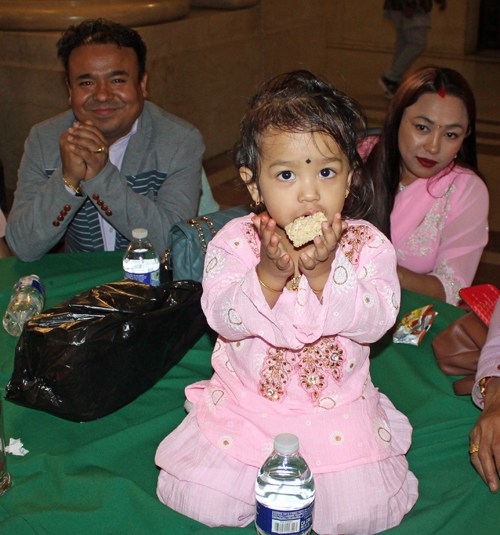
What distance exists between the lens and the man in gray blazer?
2.46m

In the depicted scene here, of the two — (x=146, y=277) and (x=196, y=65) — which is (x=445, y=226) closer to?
(x=146, y=277)

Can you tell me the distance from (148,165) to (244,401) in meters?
1.47

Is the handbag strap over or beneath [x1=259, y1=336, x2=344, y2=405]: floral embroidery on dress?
over

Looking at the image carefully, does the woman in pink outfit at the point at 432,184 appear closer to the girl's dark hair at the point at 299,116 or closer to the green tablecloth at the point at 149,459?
the green tablecloth at the point at 149,459

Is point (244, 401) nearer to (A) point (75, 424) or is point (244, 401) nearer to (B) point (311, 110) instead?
(A) point (75, 424)

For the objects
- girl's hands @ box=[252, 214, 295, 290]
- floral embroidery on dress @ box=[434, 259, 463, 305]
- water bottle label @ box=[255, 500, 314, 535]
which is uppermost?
girl's hands @ box=[252, 214, 295, 290]

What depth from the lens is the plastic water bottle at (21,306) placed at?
2064 mm

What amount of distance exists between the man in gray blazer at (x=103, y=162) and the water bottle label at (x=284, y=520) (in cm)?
148

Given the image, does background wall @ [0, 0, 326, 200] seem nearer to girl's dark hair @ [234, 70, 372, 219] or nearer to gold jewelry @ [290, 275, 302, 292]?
girl's dark hair @ [234, 70, 372, 219]

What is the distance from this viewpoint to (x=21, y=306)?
6.79 ft

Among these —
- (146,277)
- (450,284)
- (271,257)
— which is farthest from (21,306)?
(450,284)

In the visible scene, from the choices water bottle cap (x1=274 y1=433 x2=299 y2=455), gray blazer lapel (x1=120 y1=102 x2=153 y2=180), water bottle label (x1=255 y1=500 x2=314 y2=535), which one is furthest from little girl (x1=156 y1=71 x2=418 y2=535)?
gray blazer lapel (x1=120 y1=102 x2=153 y2=180)

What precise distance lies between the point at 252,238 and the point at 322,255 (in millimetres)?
390

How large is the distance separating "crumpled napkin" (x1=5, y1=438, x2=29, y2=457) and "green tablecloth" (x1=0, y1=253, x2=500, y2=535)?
0.02 m
